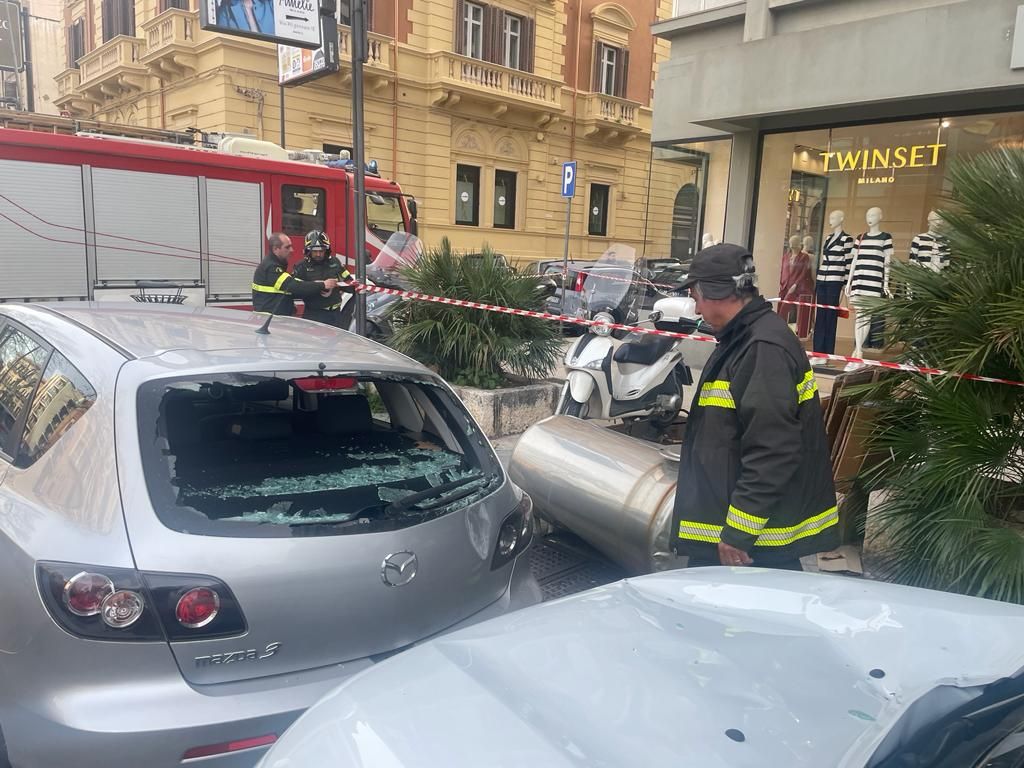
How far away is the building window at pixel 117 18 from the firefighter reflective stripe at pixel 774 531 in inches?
1045

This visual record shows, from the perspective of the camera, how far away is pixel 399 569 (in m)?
2.34

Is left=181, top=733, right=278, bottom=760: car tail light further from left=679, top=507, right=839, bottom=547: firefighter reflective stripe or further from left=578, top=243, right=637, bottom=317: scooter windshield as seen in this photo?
left=578, top=243, right=637, bottom=317: scooter windshield

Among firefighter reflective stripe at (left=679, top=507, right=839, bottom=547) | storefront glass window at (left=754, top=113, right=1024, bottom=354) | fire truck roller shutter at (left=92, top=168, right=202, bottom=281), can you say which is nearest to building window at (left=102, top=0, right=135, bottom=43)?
fire truck roller shutter at (left=92, top=168, right=202, bottom=281)

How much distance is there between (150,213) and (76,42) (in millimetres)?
22427

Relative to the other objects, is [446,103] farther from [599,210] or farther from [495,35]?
[599,210]

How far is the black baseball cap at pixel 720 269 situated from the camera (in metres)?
2.76

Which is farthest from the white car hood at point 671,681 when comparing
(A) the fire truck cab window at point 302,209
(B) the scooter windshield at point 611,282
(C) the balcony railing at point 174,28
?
(C) the balcony railing at point 174,28

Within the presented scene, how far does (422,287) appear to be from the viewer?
746 centimetres

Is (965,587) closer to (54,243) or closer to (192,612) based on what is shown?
(192,612)

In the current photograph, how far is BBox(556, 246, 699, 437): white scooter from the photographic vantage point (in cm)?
647

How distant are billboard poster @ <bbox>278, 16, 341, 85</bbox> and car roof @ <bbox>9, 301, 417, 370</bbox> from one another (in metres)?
4.60

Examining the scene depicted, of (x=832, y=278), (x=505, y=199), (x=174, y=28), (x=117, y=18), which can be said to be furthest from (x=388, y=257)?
(x=117, y=18)

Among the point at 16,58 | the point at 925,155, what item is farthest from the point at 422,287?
the point at 16,58

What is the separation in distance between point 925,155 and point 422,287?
6.51 meters
